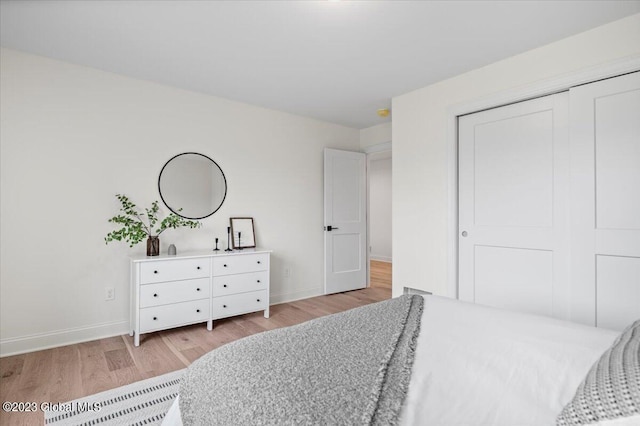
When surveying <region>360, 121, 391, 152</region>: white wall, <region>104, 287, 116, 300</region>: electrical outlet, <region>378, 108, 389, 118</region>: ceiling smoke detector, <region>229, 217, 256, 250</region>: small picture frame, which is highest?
<region>378, 108, 389, 118</region>: ceiling smoke detector

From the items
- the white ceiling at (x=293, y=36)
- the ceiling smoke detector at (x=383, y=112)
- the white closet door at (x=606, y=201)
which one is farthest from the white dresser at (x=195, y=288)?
the white closet door at (x=606, y=201)

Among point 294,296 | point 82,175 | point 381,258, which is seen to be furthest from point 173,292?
point 381,258

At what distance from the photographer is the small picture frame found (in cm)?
378

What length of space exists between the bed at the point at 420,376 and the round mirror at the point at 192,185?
2.57 meters

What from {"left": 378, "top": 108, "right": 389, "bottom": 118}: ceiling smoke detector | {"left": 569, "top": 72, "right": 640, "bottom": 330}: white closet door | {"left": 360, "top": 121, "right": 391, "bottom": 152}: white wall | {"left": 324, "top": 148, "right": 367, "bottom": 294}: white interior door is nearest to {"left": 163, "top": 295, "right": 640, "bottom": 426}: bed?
{"left": 569, "top": 72, "right": 640, "bottom": 330}: white closet door

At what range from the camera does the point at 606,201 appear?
2.34m

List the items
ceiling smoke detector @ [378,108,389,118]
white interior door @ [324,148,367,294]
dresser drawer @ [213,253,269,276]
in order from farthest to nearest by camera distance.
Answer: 1. white interior door @ [324,148,367,294]
2. ceiling smoke detector @ [378,108,389,118]
3. dresser drawer @ [213,253,269,276]

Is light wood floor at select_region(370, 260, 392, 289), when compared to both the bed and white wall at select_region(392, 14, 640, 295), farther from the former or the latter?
the bed

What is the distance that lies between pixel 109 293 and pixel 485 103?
3.78m

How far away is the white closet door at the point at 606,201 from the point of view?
225cm

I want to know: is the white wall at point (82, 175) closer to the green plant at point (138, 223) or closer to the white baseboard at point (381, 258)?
the green plant at point (138, 223)

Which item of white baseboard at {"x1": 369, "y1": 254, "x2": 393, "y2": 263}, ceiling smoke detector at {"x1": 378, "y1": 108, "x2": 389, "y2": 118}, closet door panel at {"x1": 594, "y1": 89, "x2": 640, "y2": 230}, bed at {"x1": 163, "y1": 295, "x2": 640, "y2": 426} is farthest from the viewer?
white baseboard at {"x1": 369, "y1": 254, "x2": 393, "y2": 263}

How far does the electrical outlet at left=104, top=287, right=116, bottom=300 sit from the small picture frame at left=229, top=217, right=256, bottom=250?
119cm

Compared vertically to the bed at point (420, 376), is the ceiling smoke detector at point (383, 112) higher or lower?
higher
